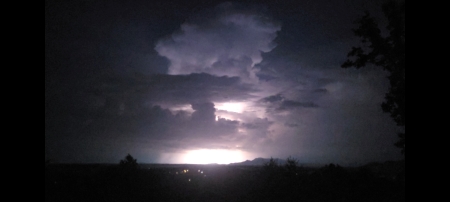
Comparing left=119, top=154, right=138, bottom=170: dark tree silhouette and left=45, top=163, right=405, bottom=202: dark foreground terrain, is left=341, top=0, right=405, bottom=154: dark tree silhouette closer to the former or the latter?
left=45, top=163, right=405, bottom=202: dark foreground terrain

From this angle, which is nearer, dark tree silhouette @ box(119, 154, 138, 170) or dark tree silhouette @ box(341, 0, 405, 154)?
dark tree silhouette @ box(341, 0, 405, 154)

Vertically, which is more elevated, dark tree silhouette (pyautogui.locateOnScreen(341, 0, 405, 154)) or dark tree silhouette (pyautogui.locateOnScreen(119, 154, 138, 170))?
dark tree silhouette (pyautogui.locateOnScreen(341, 0, 405, 154))

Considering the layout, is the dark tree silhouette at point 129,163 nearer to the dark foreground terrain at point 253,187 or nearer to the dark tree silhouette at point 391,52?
the dark foreground terrain at point 253,187

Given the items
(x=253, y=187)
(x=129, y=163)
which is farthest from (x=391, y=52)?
(x=129, y=163)

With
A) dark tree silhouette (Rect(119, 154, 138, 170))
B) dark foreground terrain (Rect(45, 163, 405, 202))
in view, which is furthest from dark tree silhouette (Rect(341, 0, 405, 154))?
dark tree silhouette (Rect(119, 154, 138, 170))

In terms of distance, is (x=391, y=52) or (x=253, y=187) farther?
(x=253, y=187)

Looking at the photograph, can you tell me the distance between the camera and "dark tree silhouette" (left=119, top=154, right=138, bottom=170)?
88.1 ft

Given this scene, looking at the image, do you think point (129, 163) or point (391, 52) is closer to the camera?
point (391, 52)

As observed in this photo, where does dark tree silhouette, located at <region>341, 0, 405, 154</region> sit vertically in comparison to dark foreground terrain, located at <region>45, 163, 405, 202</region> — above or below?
above

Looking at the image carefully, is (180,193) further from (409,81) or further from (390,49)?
(409,81)

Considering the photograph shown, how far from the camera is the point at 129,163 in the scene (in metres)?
27.7

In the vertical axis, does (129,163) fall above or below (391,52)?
below

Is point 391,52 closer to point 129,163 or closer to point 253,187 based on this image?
point 253,187

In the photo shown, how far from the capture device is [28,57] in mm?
2850
